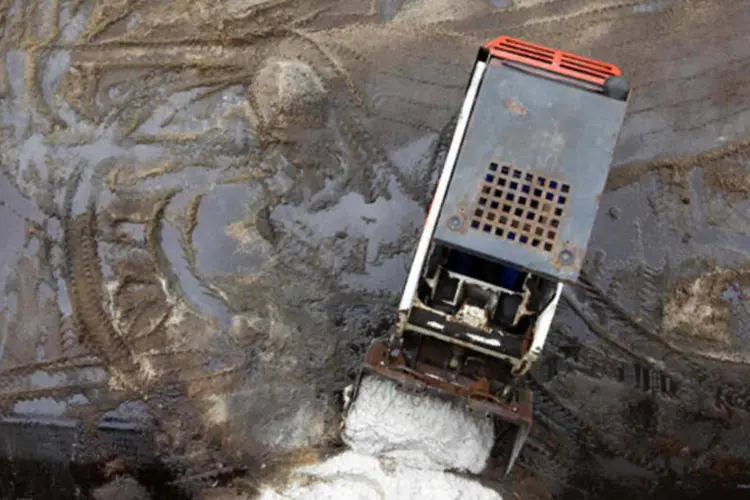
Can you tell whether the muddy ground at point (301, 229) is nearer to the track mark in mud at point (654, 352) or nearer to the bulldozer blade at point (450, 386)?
the track mark in mud at point (654, 352)

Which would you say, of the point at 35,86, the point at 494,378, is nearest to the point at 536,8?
the point at 494,378

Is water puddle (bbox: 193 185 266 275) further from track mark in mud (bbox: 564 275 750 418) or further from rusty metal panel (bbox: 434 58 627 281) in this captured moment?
track mark in mud (bbox: 564 275 750 418)

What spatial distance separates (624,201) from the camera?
5207 mm

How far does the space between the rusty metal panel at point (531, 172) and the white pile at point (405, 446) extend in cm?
168

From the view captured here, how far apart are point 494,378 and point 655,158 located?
8.20 feet

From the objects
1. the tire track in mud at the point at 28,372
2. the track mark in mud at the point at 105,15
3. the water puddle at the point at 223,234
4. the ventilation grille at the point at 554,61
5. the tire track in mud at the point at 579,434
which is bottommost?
the tire track in mud at the point at 28,372

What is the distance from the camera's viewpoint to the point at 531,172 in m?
3.45

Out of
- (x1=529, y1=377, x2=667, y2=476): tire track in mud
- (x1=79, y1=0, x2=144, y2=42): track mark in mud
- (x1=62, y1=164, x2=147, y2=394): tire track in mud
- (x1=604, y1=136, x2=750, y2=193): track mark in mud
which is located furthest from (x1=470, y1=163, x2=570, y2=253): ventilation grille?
(x1=79, y1=0, x2=144, y2=42): track mark in mud

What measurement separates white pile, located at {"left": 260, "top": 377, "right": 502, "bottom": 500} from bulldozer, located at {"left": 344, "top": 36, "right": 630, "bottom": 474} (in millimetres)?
525

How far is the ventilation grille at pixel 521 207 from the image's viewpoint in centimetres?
337

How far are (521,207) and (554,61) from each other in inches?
45.8

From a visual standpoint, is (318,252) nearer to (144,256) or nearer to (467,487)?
(144,256)

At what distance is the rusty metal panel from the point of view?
3.36 meters

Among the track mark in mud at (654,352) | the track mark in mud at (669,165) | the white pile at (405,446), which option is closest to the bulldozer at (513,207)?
the white pile at (405,446)
